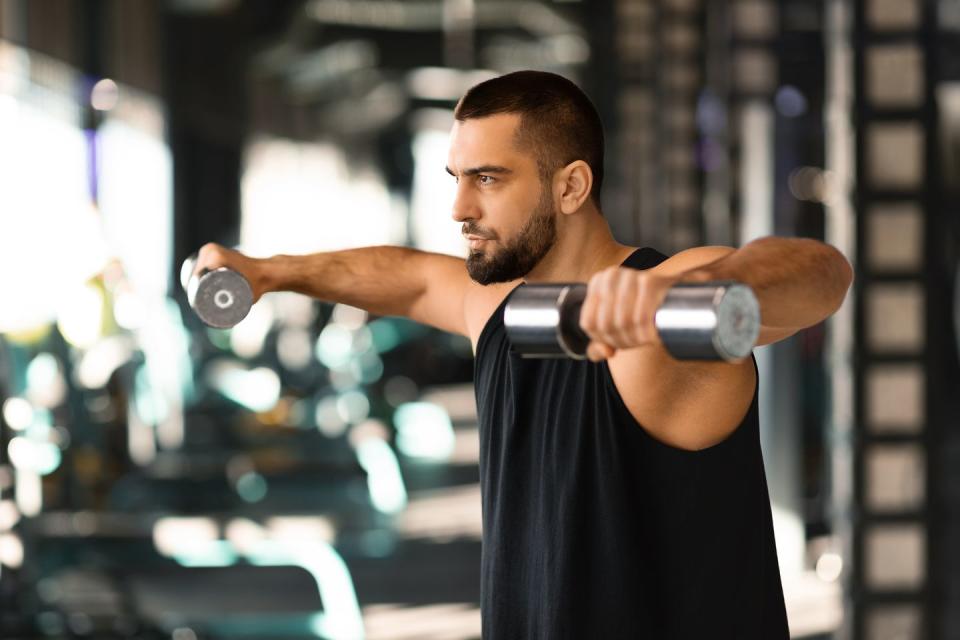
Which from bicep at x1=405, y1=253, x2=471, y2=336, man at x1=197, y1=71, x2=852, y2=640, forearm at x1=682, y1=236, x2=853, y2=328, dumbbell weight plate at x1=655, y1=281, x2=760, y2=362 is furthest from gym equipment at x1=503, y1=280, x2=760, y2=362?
bicep at x1=405, y1=253, x2=471, y2=336

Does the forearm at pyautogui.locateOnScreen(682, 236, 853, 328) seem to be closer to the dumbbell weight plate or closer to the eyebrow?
the dumbbell weight plate

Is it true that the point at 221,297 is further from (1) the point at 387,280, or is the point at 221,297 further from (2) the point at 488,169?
(1) the point at 387,280

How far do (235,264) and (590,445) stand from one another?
0.57 meters

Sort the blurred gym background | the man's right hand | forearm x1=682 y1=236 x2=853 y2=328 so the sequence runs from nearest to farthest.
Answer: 1. forearm x1=682 y1=236 x2=853 y2=328
2. the man's right hand
3. the blurred gym background

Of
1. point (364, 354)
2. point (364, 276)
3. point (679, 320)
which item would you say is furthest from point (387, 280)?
point (364, 354)

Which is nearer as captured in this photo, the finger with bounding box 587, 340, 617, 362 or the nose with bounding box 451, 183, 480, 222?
the finger with bounding box 587, 340, 617, 362

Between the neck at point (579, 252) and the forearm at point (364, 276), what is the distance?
1.46 feet

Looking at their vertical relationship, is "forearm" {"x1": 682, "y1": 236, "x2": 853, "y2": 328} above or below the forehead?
below

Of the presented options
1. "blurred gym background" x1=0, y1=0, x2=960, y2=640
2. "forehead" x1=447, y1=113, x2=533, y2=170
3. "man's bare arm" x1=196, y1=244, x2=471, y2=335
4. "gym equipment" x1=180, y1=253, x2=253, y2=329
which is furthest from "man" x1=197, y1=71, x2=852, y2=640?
"blurred gym background" x1=0, y1=0, x2=960, y2=640

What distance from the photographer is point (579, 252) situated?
1677 millimetres

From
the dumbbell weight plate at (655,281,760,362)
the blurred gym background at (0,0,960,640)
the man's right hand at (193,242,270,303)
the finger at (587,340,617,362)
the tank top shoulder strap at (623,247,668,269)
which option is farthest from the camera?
the blurred gym background at (0,0,960,640)

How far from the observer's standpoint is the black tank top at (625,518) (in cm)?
152

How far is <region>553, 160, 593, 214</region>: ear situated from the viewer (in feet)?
5.31

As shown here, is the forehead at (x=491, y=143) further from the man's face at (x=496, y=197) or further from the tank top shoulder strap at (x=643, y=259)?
the tank top shoulder strap at (x=643, y=259)
